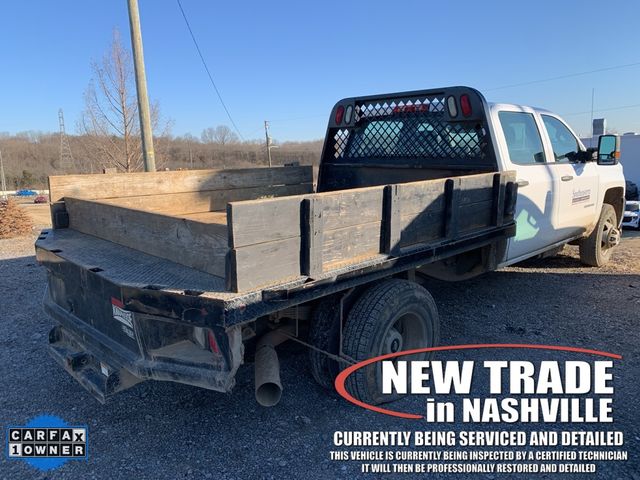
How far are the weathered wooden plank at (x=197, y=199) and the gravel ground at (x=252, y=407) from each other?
5.05 ft

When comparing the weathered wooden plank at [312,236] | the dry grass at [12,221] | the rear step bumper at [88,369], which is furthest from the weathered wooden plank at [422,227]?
the dry grass at [12,221]

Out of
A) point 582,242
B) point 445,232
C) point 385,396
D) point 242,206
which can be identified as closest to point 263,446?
point 385,396

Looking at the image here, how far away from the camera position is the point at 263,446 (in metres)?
2.80

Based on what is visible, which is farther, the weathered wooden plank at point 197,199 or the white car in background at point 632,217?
the white car in background at point 632,217

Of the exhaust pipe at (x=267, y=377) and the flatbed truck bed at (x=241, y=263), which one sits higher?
the flatbed truck bed at (x=241, y=263)

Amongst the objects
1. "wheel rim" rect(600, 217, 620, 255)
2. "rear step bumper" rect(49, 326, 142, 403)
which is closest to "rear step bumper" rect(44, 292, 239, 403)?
"rear step bumper" rect(49, 326, 142, 403)

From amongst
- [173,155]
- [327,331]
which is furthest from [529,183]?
[173,155]

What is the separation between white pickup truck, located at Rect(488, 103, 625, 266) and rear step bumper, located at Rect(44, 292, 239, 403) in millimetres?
3151

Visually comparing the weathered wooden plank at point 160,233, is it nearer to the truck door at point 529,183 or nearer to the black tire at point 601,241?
the truck door at point 529,183

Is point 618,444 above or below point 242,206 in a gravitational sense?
below

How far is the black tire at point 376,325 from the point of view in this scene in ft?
9.77

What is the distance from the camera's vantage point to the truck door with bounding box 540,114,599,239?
5.16 m

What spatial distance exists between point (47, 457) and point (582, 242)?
6487mm

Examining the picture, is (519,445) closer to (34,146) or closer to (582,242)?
(582,242)
